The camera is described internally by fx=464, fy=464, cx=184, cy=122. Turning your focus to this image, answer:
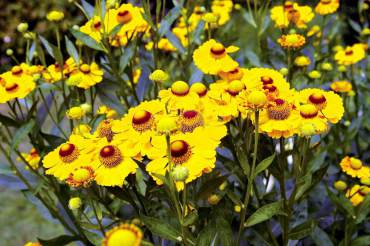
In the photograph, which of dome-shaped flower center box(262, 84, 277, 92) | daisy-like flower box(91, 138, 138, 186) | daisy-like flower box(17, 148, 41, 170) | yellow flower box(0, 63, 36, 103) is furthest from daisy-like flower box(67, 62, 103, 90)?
dome-shaped flower center box(262, 84, 277, 92)

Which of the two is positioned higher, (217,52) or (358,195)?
(217,52)

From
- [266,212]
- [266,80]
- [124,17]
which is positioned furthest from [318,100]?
[124,17]

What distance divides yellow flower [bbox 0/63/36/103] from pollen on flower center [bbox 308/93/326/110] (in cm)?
67

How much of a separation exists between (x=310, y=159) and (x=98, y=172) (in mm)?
667

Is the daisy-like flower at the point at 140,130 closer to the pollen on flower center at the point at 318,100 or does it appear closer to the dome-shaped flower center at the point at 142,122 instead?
the dome-shaped flower center at the point at 142,122

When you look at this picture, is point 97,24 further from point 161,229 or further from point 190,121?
point 161,229

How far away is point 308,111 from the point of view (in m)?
0.86

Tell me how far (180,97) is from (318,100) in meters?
0.28

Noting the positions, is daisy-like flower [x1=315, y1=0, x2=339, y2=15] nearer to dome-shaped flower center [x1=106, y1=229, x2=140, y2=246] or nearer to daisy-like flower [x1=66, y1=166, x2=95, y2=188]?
daisy-like flower [x1=66, y1=166, x2=95, y2=188]

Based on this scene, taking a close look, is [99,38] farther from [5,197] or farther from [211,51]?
[5,197]

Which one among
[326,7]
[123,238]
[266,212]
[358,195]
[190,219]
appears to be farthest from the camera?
[326,7]

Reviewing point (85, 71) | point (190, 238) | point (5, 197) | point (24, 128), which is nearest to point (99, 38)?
point (85, 71)

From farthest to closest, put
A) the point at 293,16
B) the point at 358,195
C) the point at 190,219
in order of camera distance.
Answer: the point at 293,16, the point at 358,195, the point at 190,219

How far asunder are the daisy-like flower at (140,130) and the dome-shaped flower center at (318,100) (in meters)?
0.29
